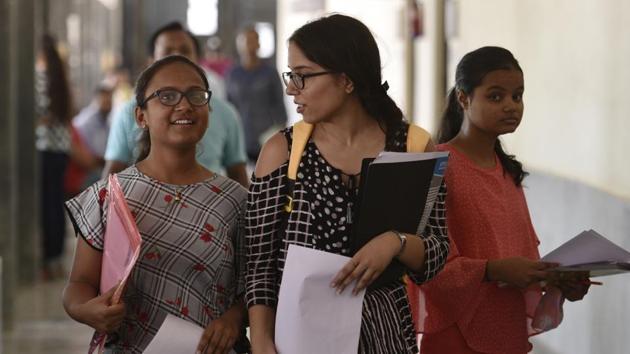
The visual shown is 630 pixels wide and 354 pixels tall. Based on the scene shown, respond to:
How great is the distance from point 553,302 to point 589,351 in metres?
2.12

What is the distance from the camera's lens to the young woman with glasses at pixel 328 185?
133 inches

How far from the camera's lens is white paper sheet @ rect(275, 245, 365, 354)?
10.7 ft

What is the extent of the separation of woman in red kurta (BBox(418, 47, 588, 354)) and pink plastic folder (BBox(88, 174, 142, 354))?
103 centimetres

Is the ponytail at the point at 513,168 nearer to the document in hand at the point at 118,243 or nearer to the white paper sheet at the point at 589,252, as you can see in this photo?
the white paper sheet at the point at 589,252

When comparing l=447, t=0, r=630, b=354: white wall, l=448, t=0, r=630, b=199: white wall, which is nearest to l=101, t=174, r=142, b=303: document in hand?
l=447, t=0, r=630, b=354: white wall

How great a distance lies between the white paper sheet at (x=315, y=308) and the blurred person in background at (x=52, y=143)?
28.4ft

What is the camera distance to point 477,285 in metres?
3.98

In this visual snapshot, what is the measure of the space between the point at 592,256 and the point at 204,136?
2.28 m

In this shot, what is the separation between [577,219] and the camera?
253 inches

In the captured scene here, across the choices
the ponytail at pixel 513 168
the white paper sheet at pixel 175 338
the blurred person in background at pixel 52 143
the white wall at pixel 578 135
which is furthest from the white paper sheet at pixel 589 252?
the blurred person in background at pixel 52 143

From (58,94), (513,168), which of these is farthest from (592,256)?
(58,94)

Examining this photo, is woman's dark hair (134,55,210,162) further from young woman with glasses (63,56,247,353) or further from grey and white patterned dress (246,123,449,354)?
grey and white patterned dress (246,123,449,354)

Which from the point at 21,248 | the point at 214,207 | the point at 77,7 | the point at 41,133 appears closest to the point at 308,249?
the point at 214,207

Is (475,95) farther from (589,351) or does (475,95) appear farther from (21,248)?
(21,248)
